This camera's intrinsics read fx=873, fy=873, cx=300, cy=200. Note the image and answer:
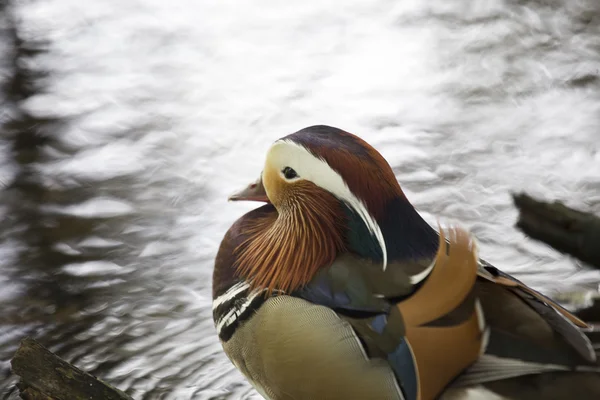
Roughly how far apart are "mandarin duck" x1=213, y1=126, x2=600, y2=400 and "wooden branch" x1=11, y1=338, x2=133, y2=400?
20 centimetres

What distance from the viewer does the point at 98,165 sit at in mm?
2117

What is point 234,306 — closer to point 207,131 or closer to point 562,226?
point 562,226

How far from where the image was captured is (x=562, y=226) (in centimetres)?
91

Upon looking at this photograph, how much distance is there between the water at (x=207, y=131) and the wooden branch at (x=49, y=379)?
335 mm

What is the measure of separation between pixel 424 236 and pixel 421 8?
6.54ft

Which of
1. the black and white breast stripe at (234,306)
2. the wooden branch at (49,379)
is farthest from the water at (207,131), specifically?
the wooden branch at (49,379)

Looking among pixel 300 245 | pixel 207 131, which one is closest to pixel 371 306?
pixel 300 245

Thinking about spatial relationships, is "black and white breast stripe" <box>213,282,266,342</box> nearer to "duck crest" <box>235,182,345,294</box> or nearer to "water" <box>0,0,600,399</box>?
"duck crest" <box>235,182,345,294</box>

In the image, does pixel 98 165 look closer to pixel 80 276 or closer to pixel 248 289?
pixel 80 276

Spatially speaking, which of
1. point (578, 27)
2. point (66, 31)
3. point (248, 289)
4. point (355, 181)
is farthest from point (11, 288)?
point (578, 27)

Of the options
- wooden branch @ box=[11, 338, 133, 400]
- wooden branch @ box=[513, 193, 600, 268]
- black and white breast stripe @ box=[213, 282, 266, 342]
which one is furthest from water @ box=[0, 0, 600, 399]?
wooden branch @ box=[513, 193, 600, 268]

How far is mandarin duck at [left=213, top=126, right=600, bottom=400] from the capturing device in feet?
3.11

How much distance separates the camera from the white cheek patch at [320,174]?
1.01m

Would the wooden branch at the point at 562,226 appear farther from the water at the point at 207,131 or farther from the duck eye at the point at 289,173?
the water at the point at 207,131
